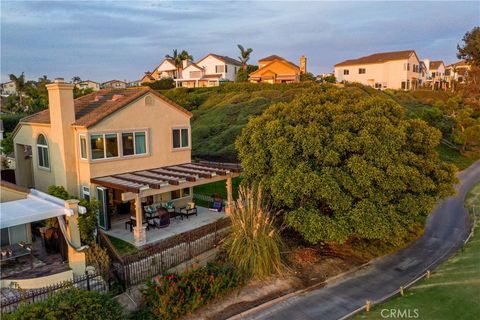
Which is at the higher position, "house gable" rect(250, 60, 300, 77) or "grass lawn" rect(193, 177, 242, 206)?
"house gable" rect(250, 60, 300, 77)

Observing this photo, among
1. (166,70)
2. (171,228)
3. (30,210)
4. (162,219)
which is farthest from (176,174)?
(166,70)

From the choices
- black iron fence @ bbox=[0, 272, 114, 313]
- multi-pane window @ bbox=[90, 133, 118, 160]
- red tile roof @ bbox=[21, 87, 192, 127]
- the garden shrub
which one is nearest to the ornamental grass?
black iron fence @ bbox=[0, 272, 114, 313]

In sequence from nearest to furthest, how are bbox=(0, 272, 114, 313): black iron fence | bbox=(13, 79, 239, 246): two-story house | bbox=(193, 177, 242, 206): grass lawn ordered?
bbox=(0, 272, 114, 313): black iron fence
bbox=(13, 79, 239, 246): two-story house
bbox=(193, 177, 242, 206): grass lawn

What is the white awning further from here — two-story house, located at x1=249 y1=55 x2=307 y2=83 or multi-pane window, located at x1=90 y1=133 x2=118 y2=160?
two-story house, located at x1=249 y1=55 x2=307 y2=83

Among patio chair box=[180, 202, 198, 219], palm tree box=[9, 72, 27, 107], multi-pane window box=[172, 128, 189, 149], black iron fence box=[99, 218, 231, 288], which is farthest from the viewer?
palm tree box=[9, 72, 27, 107]

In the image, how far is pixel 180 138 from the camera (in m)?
21.5

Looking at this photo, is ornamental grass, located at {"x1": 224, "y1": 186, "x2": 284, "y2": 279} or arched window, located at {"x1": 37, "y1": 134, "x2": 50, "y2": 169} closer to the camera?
ornamental grass, located at {"x1": 224, "y1": 186, "x2": 284, "y2": 279}

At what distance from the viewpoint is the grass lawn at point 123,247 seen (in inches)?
597

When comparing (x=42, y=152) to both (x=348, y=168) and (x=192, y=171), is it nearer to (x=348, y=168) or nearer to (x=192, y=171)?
(x=192, y=171)

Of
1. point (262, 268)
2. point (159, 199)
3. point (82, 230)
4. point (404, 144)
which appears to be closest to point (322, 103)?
point (404, 144)

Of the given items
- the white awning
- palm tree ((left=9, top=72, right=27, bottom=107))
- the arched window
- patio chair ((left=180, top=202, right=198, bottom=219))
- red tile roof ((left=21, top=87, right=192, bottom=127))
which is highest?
palm tree ((left=9, top=72, right=27, bottom=107))

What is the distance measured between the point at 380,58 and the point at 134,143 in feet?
229

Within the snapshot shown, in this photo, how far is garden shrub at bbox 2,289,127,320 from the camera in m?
9.75

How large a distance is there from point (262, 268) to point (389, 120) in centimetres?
830
